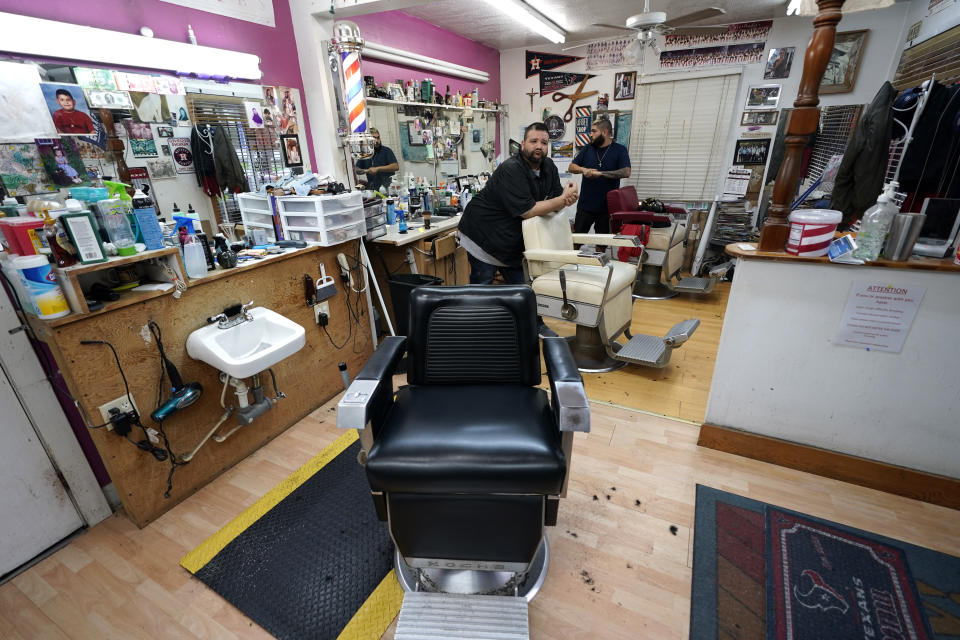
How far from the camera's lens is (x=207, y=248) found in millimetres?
2025

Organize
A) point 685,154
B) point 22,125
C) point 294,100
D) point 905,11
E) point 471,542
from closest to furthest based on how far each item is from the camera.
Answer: point 471,542 → point 22,125 → point 294,100 → point 905,11 → point 685,154

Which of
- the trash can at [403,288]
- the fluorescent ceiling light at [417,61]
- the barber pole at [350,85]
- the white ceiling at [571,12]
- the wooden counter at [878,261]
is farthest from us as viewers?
the white ceiling at [571,12]

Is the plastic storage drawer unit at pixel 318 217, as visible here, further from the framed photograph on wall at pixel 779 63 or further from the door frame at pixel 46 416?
the framed photograph on wall at pixel 779 63

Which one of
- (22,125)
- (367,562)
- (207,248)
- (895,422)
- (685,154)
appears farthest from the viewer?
(685,154)

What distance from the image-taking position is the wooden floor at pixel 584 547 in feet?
4.48

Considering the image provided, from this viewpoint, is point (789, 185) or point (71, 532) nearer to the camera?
point (789, 185)

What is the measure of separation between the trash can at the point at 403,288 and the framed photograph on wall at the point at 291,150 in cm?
110

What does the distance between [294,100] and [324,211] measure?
1188 mm

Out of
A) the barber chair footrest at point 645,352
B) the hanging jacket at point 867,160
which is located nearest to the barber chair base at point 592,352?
the barber chair footrest at point 645,352

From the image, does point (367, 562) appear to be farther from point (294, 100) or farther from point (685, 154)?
point (685, 154)

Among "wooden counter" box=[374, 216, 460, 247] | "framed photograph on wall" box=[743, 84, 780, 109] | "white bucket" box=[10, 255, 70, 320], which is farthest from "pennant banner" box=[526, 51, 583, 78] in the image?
"white bucket" box=[10, 255, 70, 320]

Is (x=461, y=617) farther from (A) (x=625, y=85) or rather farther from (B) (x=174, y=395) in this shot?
(A) (x=625, y=85)

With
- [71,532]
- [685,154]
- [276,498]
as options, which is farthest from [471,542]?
[685,154]

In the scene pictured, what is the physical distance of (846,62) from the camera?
4078mm
